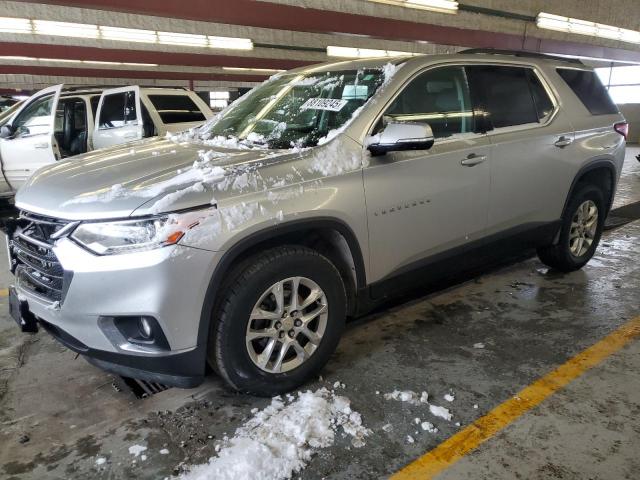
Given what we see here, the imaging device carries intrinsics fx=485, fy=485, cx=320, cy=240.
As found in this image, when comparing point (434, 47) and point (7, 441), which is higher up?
point (434, 47)

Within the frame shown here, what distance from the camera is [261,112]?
335cm

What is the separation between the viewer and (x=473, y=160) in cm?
321

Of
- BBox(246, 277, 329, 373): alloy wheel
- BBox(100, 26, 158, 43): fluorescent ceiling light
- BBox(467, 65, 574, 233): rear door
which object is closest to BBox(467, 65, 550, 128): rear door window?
BBox(467, 65, 574, 233): rear door

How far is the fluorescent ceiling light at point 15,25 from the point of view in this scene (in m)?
11.3

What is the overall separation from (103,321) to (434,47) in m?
18.7

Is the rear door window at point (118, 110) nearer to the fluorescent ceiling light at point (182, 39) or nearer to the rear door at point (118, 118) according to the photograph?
the rear door at point (118, 118)

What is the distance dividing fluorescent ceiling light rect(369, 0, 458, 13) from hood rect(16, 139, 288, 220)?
8.30 m

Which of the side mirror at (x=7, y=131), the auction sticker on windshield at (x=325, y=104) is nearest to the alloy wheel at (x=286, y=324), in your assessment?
the auction sticker on windshield at (x=325, y=104)

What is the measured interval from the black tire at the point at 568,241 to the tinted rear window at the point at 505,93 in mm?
891

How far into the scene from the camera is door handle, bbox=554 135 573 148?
3779mm

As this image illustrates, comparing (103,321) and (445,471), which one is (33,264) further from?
(445,471)

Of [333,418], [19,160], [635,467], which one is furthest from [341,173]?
[19,160]

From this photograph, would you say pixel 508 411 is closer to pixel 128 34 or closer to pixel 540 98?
pixel 540 98

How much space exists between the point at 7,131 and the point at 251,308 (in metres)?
6.41
